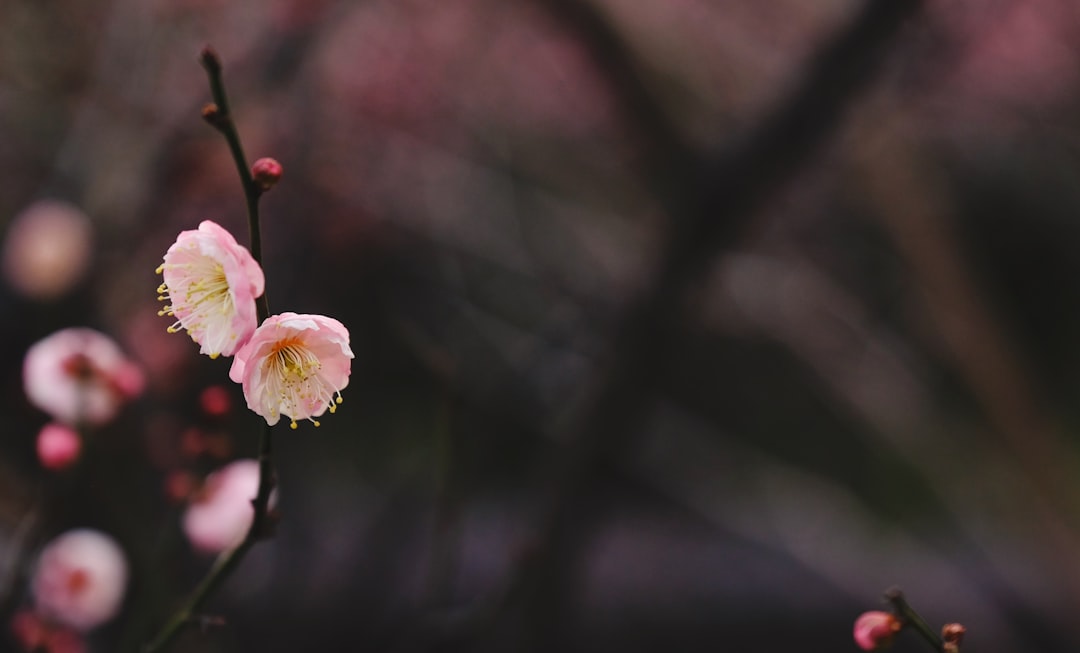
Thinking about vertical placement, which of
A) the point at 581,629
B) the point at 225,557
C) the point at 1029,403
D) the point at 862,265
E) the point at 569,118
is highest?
the point at 862,265

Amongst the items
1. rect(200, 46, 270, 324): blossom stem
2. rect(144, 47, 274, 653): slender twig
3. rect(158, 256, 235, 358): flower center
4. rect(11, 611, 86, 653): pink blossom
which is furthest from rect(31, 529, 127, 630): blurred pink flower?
rect(200, 46, 270, 324): blossom stem

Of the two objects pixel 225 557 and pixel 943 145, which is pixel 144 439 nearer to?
pixel 225 557

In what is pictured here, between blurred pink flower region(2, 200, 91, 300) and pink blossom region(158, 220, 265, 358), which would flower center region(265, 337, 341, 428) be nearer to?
pink blossom region(158, 220, 265, 358)

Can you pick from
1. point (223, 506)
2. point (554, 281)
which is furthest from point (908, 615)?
point (554, 281)

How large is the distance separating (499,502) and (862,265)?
1.89 m

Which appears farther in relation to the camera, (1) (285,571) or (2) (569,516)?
(1) (285,571)

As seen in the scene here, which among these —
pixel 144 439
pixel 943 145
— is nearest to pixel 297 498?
pixel 144 439

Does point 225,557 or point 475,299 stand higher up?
point 475,299

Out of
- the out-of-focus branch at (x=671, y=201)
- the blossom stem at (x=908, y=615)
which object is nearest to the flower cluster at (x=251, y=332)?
the blossom stem at (x=908, y=615)

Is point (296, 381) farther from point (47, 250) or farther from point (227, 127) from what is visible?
point (47, 250)

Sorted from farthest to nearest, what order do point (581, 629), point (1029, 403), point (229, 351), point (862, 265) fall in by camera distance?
point (862, 265), point (581, 629), point (1029, 403), point (229, 351)

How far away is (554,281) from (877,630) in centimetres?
180

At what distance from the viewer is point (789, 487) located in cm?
265

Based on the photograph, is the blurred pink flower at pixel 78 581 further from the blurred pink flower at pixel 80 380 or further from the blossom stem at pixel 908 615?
the blossom stem at pixel 908 615
